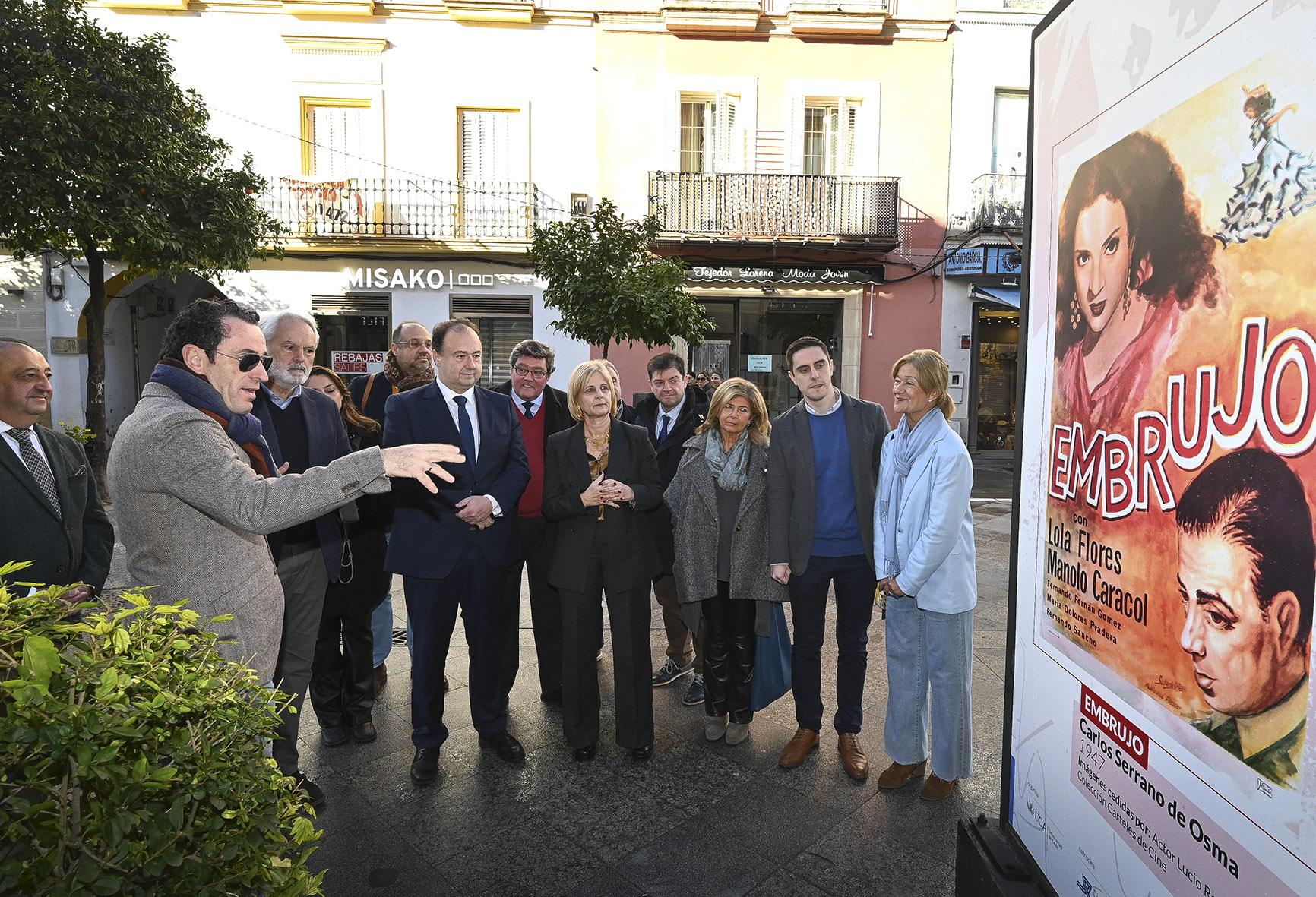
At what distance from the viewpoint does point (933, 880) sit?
2861 mm

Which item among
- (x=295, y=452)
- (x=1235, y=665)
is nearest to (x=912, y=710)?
(x=1235, y=665)

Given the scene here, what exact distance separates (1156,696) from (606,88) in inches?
599

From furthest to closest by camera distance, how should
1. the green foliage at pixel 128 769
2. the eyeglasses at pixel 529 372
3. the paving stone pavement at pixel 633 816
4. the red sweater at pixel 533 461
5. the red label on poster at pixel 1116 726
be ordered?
the eyeglasses at pixel 529 372
the red sweater at pixel 533 461
the paving stone pavement at pixel 633 816
the red label on poster at pixel 1116 726
the green foliage at pixel 128 769

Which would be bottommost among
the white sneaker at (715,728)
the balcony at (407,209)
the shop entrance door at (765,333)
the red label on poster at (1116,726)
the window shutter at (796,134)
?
the white sneaker at (715,728)

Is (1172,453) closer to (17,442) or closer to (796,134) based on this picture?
(17,442)

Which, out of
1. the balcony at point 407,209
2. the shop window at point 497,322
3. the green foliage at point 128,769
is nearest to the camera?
the green foliage at point 128,769

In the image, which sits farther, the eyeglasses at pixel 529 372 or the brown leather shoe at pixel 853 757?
the eyeglasses at pixel 529 372

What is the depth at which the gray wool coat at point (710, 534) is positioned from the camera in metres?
3.80

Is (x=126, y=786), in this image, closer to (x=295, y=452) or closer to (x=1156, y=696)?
(x=1156, y=696)

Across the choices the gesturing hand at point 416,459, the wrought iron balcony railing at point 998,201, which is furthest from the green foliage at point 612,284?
the wrought iron balcony railing at point 998,201

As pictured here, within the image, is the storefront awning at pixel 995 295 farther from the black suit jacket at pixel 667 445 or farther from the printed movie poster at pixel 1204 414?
the printed movie poster at pixel 1204 414

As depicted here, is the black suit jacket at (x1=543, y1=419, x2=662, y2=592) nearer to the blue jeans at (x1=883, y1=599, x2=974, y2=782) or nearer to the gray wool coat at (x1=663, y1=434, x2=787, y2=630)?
the gray wool coat at (x1=663, y1=434, x2=787, y2=630)

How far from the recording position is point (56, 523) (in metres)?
3.07

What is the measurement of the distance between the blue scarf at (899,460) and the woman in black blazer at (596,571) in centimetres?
108
